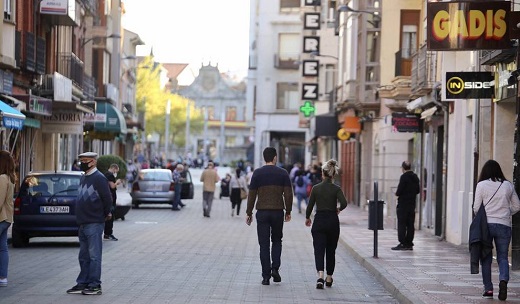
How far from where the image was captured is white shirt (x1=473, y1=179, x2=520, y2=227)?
1576 centimetres

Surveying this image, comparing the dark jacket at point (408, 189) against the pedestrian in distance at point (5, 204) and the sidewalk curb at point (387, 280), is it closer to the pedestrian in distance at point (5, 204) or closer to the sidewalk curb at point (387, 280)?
the sidewalk curb at point (387, 280)

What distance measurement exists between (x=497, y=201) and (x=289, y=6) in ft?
251

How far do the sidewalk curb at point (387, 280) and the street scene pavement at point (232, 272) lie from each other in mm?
19

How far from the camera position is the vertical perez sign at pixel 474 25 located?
776 inches

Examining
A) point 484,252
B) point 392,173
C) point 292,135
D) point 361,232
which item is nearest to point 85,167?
point 484,252

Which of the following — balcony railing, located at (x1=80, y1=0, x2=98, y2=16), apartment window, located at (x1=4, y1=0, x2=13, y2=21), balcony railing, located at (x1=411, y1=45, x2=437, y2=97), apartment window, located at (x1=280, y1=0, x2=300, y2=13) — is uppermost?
apartment window, located at (x1=280, y1=0, x2=300, y2=13)

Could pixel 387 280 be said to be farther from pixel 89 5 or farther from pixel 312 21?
pixel 312 21

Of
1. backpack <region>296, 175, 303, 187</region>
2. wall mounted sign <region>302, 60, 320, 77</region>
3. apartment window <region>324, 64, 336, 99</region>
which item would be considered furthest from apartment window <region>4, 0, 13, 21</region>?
wall mounted sign <region>302, 60, 320, 77</region>

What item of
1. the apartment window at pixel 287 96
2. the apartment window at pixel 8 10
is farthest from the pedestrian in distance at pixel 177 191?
the apartment window at pixel 287 96

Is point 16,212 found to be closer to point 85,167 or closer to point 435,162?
point 85,167

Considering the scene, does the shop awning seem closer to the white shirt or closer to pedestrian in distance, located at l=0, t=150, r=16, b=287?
pedestrian in distance, located at l=0, t=150, r=16, b=287

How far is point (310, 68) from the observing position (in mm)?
72062

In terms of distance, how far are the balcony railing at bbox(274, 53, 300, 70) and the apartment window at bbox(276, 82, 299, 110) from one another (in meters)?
1.22

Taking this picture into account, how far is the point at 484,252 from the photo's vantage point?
15773 millimetres
